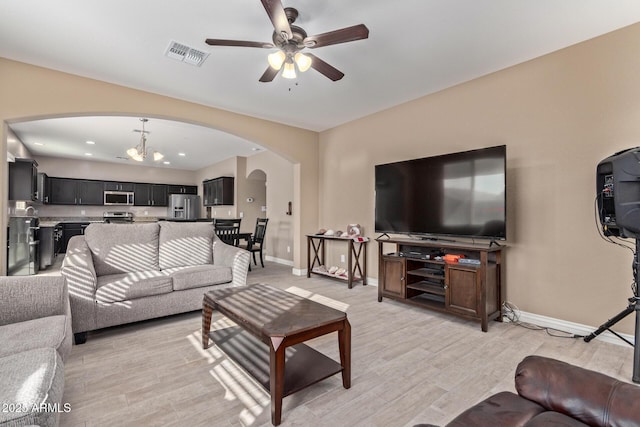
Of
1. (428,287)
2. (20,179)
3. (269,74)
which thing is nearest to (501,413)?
(428,287)

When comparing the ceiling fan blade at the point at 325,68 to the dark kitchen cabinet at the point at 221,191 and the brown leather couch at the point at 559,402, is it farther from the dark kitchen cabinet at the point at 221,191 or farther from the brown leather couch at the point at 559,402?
the dark kitchen cabinet at the point at 221,191

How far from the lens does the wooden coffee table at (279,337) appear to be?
5.22 ft

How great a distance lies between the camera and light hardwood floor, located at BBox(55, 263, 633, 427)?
5.47 feet

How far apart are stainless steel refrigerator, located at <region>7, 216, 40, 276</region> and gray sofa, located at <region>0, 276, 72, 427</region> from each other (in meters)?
3.89

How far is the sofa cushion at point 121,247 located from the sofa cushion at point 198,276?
317 mm

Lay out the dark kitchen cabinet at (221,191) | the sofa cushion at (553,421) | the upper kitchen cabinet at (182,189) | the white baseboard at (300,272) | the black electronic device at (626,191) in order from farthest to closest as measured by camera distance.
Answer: the upper kitchen cabinet at (182,189) → the dark kitchen cabinet at (221,191) → the white baseboard at (300,272) → the black electronic device at (626,191) → the sofa cushion at (553,421)

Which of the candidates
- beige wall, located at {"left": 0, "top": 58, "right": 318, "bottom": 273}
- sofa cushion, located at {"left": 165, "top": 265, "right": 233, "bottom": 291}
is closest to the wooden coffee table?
sofa cushion, located at {"left": 165, "top": 265, "right": 233, "bottom": 291}

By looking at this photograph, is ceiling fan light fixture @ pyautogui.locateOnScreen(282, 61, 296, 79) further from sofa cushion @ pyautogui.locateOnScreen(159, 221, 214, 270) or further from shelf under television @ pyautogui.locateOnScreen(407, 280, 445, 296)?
shelf under television @ pyautogui.locateOnScreen(407, 280, 445, 296)

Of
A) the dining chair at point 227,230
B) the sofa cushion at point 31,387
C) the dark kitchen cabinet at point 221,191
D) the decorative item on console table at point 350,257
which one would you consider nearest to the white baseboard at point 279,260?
the decorative item on console table at point 350,257

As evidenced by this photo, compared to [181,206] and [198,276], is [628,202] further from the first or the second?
[181,206]

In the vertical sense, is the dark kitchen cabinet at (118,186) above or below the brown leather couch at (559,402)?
above

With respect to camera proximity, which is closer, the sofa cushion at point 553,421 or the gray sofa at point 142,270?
the sofa cushion at point 553,421

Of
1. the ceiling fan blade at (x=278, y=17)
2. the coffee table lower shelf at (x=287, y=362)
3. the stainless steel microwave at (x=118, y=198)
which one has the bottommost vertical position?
the coffee table lower shelf at (x=287, y=362)

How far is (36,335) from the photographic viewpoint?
1.58 meters
